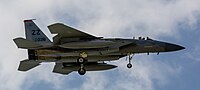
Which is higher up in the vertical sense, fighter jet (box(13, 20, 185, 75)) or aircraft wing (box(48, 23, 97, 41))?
aircraft wing (box(48, 23, 97, 41))

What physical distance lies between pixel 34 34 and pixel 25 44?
139 inches

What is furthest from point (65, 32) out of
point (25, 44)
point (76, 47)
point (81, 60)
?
point (25, 44)

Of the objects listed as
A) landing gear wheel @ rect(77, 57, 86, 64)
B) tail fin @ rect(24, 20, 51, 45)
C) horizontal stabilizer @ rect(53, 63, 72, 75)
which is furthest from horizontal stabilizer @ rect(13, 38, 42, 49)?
horizontal stabilizer @ rect(53, 63, 72, 75)

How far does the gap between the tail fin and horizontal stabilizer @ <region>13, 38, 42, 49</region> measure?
2.20 meters

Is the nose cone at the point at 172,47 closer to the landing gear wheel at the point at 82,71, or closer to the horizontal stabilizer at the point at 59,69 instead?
the landing gear wheel at the point at 82,71

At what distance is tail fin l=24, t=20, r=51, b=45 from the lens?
167 feet

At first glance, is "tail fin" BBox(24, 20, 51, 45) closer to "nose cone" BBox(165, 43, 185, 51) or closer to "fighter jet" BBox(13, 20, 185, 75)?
"fighter jet" BBox(13, 20, 185, 75)

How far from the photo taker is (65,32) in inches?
1860

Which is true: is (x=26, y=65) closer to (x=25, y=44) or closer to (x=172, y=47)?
(x=25, y=44)

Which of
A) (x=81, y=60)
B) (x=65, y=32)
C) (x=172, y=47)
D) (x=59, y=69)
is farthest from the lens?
(x=59, y=69)

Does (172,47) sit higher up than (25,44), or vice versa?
(25,44)

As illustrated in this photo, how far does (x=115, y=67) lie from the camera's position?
51.0 meters

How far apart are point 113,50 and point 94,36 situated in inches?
79.1

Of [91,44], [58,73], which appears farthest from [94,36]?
[58,73]
